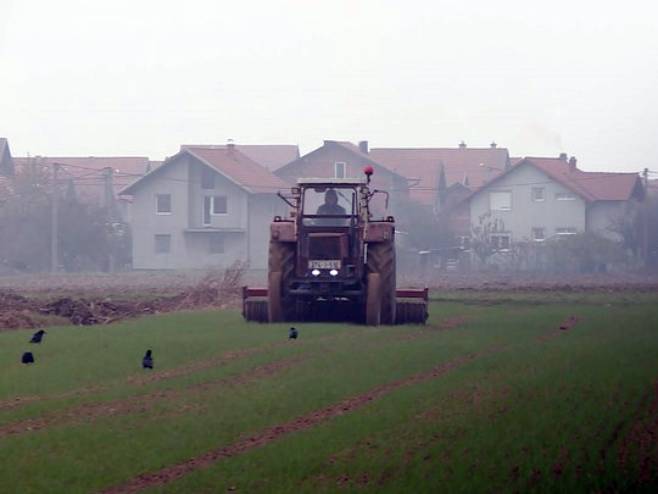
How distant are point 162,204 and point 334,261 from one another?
60273mm

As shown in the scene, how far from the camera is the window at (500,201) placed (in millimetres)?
89375

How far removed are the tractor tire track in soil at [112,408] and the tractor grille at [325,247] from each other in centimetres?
906

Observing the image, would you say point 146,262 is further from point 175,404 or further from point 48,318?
point 175,404

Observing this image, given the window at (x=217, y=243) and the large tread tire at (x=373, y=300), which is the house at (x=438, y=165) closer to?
the window at (x=217, y=243)

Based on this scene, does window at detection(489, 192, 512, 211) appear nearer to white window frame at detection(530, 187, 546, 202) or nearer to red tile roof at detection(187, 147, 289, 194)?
white window frame at detection(530, 187, 546, 202)

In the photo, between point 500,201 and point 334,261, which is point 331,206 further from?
point 500,201

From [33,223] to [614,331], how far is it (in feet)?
183

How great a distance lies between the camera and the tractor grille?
2561 cm

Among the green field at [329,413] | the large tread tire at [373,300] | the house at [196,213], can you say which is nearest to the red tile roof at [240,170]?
the house at [196,213]

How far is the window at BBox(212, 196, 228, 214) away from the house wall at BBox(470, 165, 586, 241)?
1765cm

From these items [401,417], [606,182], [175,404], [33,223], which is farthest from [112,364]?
[606,182]

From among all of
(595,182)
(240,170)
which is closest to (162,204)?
Result: (240,170)

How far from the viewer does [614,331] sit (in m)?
23.9

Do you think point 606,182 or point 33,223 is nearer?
point 33,223
